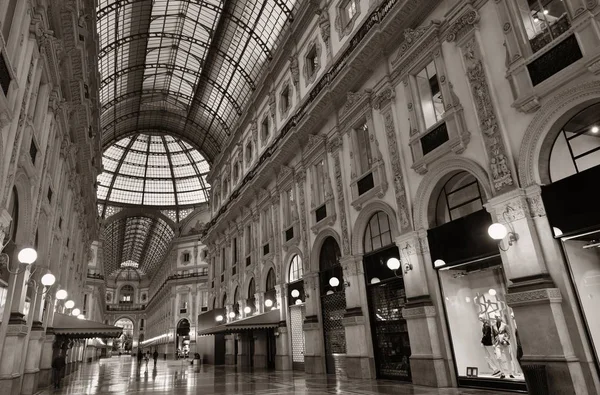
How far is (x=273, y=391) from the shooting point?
10984mm

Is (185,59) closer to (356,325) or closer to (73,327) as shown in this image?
(73,327)

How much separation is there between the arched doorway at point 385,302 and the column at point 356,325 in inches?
8.2

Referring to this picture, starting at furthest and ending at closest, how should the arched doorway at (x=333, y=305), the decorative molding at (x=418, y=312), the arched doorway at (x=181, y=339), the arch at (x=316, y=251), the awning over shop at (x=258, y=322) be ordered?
the arched doorway at (x=181, y=339), the awning over shop at (x=258, y=322), the arch at (x=316, y=251), the arched doorway at (x=333, y=305), the decorative molding at (x=418, y=312)

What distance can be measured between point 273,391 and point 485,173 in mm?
7820

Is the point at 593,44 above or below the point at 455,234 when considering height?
above

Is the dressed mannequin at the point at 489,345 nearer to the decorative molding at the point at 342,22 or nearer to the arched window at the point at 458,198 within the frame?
the arched window at the point at 458,198

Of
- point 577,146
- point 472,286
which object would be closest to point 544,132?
point 577,146

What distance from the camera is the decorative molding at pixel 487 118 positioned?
9.20 metres

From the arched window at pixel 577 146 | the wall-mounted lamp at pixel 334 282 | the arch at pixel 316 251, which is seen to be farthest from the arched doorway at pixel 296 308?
the arched window at pixel 577 146

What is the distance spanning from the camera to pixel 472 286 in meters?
10.7

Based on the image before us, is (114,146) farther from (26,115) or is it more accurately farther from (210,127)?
(26,115)

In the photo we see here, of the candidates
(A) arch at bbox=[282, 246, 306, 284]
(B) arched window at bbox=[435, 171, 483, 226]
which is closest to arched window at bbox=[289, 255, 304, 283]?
(A) arch at bbox=[282, 246, 306, 284]

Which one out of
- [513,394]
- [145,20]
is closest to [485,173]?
[513,394]

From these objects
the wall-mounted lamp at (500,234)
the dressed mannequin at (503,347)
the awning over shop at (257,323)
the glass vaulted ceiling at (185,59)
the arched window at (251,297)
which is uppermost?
the glass vaulted ceiling at (185,59)
